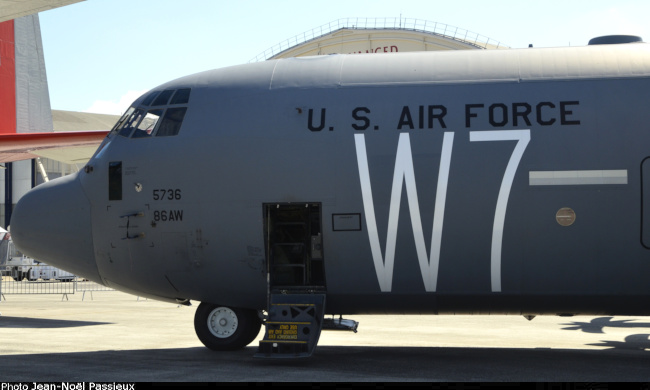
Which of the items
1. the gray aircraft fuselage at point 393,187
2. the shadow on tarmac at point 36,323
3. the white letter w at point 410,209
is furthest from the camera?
the shadow on tarmac at point 36,323

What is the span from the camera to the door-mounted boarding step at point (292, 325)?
10992 mm

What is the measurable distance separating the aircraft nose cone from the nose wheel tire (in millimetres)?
1865

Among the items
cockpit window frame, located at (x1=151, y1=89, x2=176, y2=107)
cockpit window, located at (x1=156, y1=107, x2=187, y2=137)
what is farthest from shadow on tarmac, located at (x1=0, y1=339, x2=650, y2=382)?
cockpit window frame, located at (x1=151, y1=89, x2=176, y2=107)

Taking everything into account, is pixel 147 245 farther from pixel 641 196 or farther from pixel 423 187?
pixel 641 196

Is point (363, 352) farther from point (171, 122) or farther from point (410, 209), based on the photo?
point (171, 122)

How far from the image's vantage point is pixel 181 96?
482 inches

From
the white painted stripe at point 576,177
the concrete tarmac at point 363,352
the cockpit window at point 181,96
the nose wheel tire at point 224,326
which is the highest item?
the cockpit window at point 181,96

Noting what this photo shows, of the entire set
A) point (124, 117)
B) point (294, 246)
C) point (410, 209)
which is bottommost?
point (294, 246)

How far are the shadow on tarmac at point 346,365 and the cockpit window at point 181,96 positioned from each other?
13.3 ft

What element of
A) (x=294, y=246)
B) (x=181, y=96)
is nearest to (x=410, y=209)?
(x=294, y=246)

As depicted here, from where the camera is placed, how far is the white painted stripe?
34.2 ft

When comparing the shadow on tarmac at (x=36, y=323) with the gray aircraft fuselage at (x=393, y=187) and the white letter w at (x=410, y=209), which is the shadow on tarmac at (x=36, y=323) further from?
the white letter w at (x=410, y=209)

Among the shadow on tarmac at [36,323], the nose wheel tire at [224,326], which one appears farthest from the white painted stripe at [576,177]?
the shadow on tarmac at [36,323]

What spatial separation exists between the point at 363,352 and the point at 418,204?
3.31 metres
